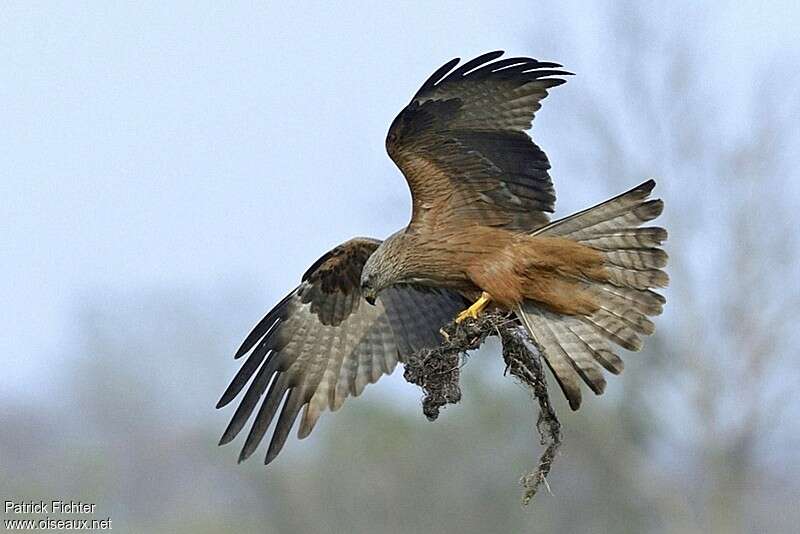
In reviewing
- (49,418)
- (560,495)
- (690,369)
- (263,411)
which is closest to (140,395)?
(49,418)

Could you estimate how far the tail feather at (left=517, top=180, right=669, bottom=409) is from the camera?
770 centimetres

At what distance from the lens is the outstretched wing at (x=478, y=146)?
25.1 feet

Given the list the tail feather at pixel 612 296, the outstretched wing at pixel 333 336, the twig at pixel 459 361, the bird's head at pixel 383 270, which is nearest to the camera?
the twig at pixel 459 361

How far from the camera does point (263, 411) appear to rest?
29.5 ft

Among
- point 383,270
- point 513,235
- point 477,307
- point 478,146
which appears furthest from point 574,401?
point 478,146

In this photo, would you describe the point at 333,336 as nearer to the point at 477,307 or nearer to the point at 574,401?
the point at 477,307

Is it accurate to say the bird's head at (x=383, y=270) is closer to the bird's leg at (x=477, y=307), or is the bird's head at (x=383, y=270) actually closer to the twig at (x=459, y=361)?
→ the bird's leg at (x=477, y=307)

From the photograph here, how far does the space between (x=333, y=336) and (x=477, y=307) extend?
1788mm

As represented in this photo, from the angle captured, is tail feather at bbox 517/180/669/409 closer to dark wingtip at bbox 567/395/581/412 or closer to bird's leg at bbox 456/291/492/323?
dark wingtip at bbox 567/395/581/412

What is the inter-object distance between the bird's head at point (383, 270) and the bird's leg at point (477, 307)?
487 mm

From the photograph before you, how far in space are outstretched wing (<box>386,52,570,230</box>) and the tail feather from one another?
0.40 m

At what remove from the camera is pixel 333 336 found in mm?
9375

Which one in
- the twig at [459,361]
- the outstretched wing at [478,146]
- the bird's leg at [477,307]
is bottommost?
the twig at [459,361]

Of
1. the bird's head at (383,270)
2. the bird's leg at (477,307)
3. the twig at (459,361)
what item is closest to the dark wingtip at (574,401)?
the twig at (459,361)
